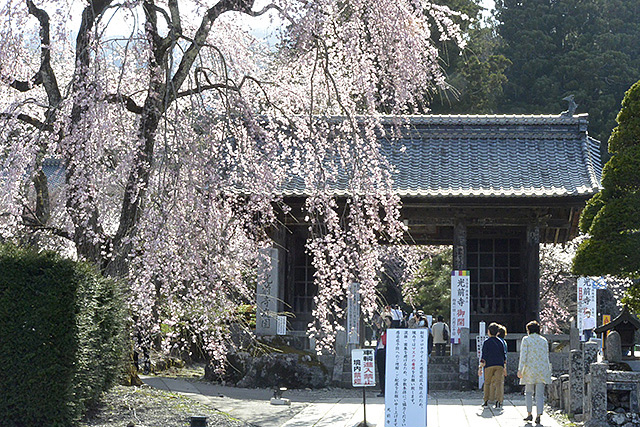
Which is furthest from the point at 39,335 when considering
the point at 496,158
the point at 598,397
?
the point at 496,158

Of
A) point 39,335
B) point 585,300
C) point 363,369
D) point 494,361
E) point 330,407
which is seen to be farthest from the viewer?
point 585,300

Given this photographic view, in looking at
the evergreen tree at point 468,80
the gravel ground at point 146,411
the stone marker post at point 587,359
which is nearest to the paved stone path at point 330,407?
the stone marker post at point 587,359

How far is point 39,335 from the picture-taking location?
7.30 m

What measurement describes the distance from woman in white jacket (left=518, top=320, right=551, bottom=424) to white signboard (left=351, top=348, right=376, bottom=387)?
2.09m

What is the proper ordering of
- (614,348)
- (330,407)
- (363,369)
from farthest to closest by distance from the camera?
(330,407) < (614,348) < (363,369)

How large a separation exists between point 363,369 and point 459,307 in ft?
21.0

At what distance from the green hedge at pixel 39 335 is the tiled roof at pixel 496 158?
857 centimetres

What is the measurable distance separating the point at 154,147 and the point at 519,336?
9.39m

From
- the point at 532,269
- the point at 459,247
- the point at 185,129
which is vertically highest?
the point at 185,129

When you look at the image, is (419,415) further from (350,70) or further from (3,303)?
(3,303)

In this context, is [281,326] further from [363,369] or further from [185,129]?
[185,129]

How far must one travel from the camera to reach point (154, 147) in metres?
8.48

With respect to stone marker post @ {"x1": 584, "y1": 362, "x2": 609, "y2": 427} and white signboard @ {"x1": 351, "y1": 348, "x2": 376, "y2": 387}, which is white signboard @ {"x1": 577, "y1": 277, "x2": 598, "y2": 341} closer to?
stone marker post @ {"x1": 584, "y1": 362, "x2": 609, "y2": 427}

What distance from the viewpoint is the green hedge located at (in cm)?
727
